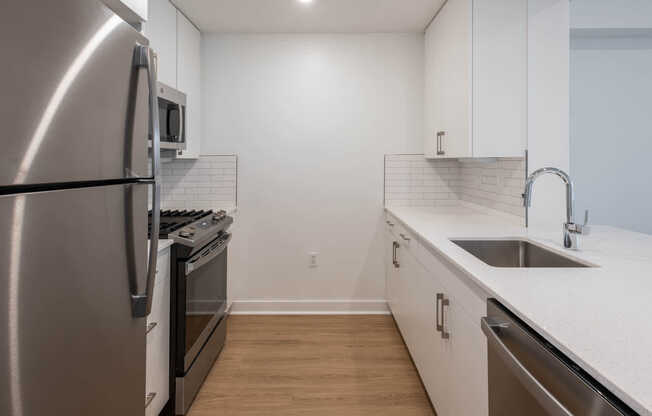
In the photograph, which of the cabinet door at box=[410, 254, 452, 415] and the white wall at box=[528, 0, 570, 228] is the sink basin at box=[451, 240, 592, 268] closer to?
the cabinet door at box=[410, 254, 452, 415]

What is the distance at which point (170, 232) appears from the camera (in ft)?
7.16

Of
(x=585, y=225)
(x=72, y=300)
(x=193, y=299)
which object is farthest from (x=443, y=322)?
(x=72, y=300)

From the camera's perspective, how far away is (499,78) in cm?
249

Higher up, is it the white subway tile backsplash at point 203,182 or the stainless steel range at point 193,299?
the white subway tile backsplash at point 203,182

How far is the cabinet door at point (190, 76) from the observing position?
3062mm

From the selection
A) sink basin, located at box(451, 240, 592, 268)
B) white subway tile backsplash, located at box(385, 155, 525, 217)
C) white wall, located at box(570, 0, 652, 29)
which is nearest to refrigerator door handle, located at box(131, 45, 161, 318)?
sink basin, located at box(451, 240, 592, 268)

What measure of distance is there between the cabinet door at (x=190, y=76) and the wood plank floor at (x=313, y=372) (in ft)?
5.01

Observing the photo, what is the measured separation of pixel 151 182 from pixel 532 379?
1228 millimetres

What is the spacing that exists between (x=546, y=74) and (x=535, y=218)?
834 millimetres

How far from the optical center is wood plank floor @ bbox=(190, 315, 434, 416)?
Result: 2.28 m

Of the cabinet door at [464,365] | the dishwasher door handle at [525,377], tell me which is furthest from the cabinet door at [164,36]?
the dishwasher door handle at [525,377]

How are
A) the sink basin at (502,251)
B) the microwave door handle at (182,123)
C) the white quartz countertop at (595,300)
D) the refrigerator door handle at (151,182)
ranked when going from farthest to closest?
1. the microwave door handle at (182,123)
2. the sink basin at (502,251)
3. the refrigerator door handle at (151,182)
4. the white quartz countertop at (595,300)

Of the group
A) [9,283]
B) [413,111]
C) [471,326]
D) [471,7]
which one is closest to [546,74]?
[471,7]

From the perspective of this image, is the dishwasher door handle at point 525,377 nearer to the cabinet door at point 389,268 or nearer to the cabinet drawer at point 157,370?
the cabinet drawer at point 157,370
